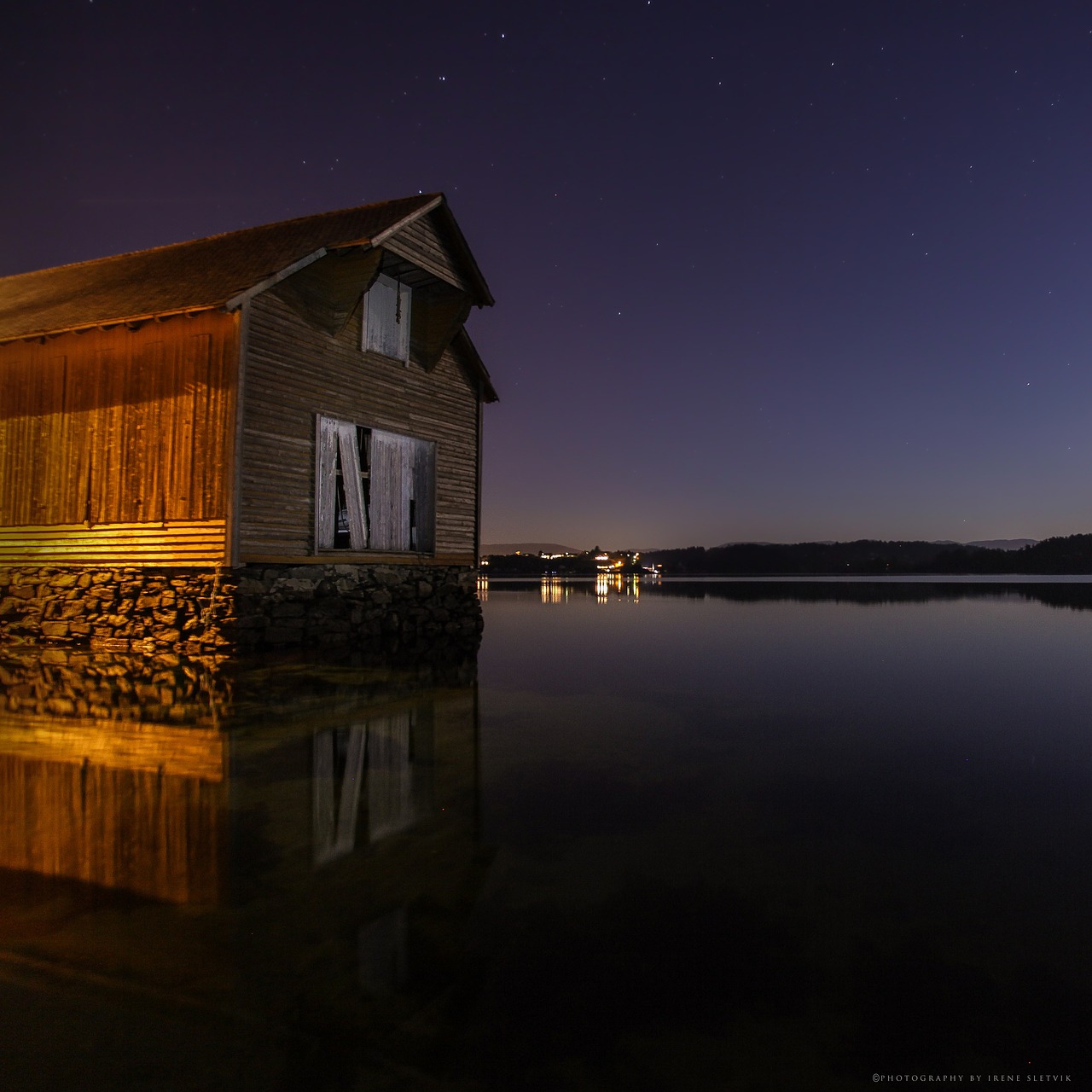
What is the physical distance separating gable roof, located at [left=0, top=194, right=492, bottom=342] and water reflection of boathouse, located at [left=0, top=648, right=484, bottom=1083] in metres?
9.37

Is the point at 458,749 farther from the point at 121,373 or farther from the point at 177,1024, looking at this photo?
the point at 121,373

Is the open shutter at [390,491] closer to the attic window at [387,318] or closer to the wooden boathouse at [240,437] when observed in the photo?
the wooden boathouse at [240,437]

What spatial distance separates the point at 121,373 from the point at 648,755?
A: 47.4 ft

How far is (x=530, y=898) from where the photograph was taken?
163 inches

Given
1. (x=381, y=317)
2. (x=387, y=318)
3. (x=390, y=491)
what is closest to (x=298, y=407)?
(x=390, y=491)

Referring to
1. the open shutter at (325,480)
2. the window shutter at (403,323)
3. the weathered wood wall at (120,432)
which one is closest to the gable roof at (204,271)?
the weathered wood wall at (120,432)

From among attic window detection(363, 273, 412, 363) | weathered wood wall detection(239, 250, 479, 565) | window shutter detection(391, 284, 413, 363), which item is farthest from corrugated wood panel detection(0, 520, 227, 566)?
window shutter detection(391, 284, 413, 363)

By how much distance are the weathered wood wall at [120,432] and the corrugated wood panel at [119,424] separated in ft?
0.07

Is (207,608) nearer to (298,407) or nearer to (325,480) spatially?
(325,480)

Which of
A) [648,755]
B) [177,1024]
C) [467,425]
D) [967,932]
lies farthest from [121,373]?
[967,932]

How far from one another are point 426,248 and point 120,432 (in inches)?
326

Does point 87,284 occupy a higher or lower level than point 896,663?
higher

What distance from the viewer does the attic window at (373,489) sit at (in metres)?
16.6

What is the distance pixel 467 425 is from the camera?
20.8 meters
